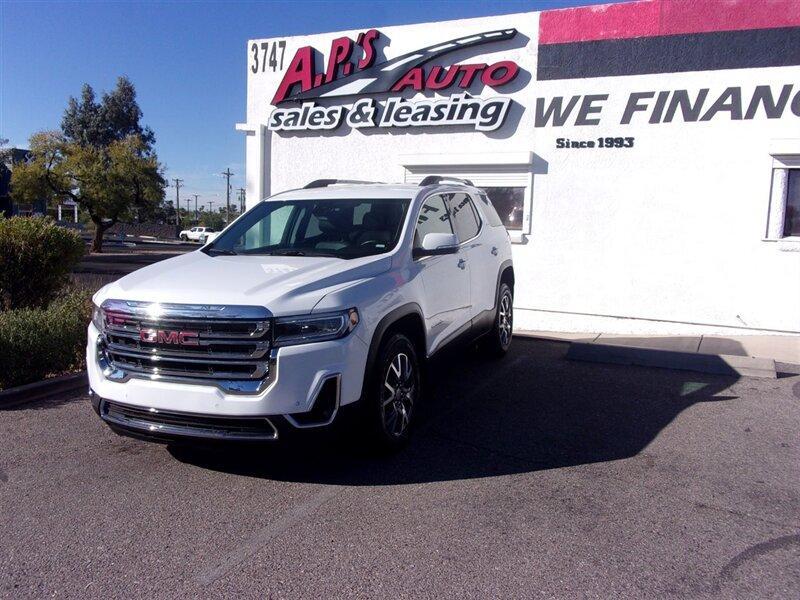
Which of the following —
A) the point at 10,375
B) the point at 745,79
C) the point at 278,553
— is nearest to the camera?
the point at 278,553

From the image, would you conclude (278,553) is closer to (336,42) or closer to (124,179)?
(336,42)

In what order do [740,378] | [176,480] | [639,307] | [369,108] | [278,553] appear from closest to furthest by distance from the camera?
1. [278,553]
2. [176,480]
3. [740,378]
4. [639,307]
5. [369,108]

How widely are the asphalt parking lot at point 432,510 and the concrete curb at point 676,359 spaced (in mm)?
1740

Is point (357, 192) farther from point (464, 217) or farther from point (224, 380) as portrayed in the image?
point (224, 380)

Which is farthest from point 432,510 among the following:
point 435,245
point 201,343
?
point 435,245

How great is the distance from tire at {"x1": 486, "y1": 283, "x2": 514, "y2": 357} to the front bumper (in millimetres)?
3710

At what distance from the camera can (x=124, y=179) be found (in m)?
36.5

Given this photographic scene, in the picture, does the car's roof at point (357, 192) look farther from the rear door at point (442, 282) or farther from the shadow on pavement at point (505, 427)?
the shadow on pavement at point (505, 427)

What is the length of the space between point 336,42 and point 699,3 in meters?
5.72

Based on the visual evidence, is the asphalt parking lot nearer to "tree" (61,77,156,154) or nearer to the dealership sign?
the dealership sign

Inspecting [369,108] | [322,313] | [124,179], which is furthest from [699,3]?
[124,179]

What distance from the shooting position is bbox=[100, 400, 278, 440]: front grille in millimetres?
4281

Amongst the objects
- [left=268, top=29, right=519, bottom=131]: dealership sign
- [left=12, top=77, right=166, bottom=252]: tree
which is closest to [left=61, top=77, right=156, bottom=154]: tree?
[left=12, top=77, right=166, bottom=252]: tree

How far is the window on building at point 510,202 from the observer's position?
38.0 ft
